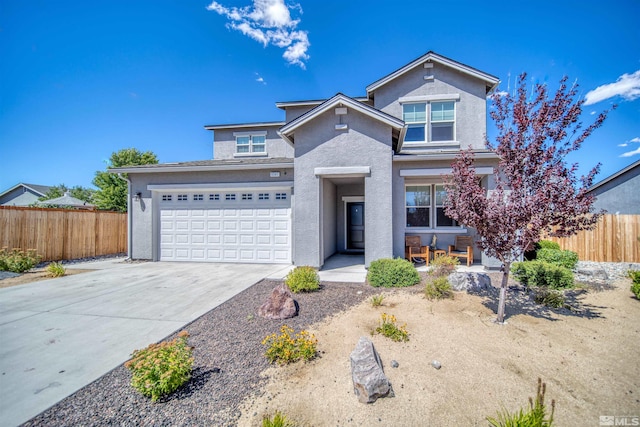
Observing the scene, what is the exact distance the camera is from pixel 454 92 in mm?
11391

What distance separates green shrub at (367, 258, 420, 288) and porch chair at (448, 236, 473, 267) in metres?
3.26

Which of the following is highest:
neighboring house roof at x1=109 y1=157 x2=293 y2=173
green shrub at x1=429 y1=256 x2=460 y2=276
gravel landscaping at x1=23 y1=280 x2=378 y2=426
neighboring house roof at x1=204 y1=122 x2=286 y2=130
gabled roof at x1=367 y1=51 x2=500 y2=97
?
gabled roof at x1=367 y1=51 x2=500 y2=97

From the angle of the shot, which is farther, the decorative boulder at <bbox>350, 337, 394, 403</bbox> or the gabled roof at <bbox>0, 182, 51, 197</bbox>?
the gabled roof at <bbox>0, 182, 51, 197</bbox>

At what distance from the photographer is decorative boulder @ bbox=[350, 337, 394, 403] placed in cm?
275

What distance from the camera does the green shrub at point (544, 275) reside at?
655 cm

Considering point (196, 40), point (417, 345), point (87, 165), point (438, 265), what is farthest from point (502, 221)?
point (87, 165)

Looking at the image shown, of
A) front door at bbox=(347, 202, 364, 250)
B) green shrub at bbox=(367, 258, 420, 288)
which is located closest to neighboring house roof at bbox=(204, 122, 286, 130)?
front door at bbox=(347, 202, 364, 250)

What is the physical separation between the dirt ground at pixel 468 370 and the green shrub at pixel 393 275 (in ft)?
5.42

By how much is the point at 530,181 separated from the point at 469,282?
9.79 feet

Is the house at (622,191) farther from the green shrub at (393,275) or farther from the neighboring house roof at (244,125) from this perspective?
the neighboring house roof at (244,125)

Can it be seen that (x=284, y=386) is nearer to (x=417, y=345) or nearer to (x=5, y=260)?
(x=417, y=345)

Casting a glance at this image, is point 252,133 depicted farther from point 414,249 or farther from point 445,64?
point 414,249

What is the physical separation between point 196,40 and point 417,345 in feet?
42.9

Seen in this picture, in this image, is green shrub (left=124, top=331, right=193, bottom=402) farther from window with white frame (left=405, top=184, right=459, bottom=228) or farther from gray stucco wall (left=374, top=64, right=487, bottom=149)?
gray stucco wall (left=374, top=64, right=487, bottom=149)
